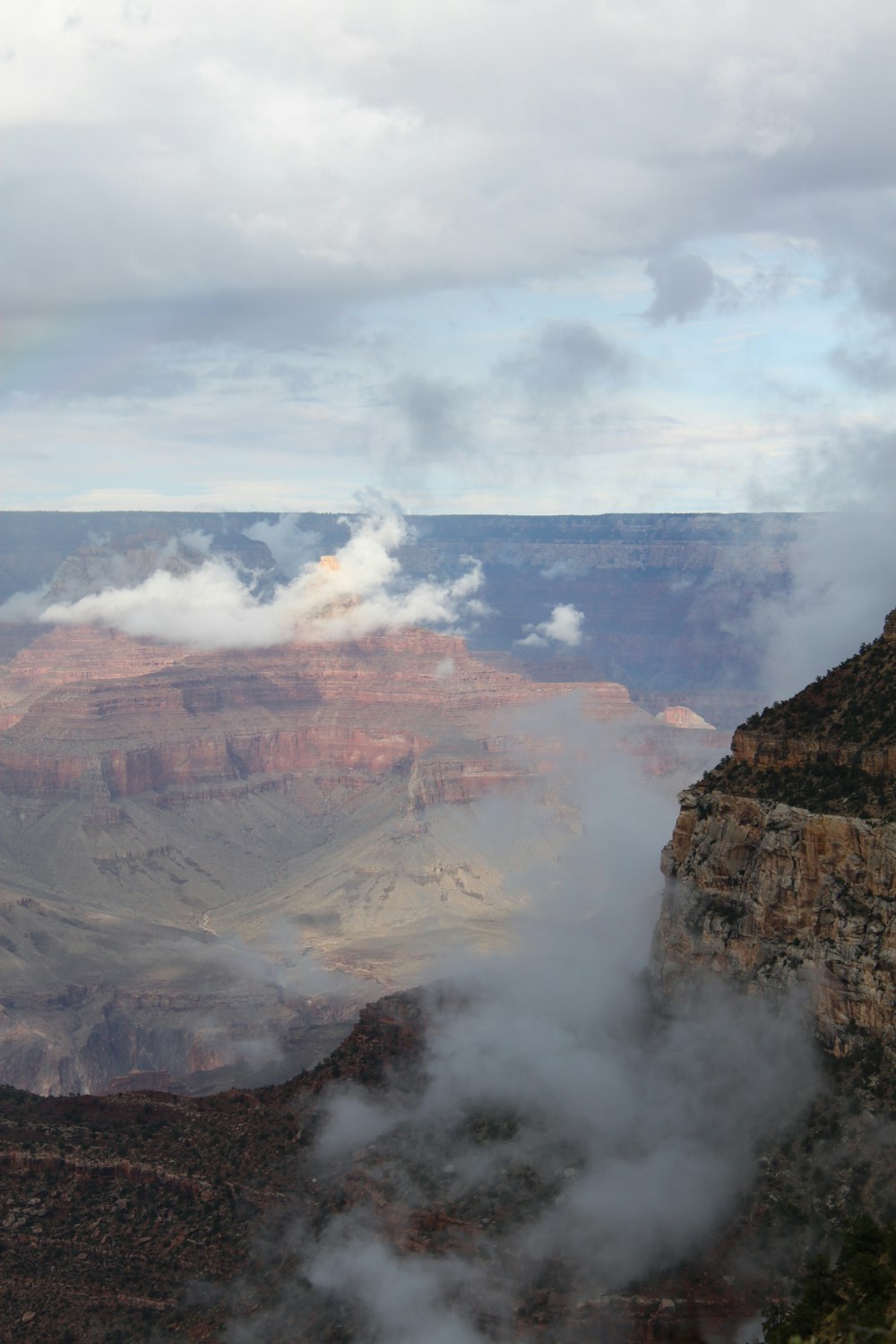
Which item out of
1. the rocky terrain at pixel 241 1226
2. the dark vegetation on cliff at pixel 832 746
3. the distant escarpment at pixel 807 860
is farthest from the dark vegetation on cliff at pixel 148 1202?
the dark vegetation on cliff at pixel 832 746

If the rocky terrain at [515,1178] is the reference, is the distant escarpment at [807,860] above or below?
above

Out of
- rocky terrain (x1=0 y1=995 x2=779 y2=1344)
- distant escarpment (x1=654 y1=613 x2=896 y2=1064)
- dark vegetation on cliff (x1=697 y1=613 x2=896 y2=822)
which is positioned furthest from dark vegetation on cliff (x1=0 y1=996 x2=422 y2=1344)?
dark vegetation on cliff (x1=697 y1=613 x2=896 y2=822)

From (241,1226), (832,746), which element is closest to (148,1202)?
(241,1226)

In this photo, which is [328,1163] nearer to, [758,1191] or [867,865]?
[758,1191]

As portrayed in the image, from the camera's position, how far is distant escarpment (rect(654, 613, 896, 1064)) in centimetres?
5922

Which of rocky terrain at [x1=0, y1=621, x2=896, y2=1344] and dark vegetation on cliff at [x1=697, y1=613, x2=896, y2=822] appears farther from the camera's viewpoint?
dark vegetation on cliff at [x1=697, y1=613, x2=896, y2=822]

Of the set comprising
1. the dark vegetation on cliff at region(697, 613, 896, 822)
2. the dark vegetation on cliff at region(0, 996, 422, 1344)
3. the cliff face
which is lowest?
the dark vegetation on cliff at region(0, 996, 422, 1344)

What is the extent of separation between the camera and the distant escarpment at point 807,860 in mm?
59219

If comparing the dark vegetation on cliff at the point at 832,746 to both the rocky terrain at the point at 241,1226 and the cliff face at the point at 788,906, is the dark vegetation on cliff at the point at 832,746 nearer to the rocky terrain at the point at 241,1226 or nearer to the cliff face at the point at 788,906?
the cliff face at the point at 788,906

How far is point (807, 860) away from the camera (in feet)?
202

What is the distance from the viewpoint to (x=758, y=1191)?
58.9 m

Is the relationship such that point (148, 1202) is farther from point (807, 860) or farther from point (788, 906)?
point (807, 860)

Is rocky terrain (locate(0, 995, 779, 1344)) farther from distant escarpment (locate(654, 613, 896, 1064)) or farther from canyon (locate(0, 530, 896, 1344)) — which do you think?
distant escarpment (locate(654, 613, 896, 1064))

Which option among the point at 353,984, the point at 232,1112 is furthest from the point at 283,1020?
the point at 232,1112
